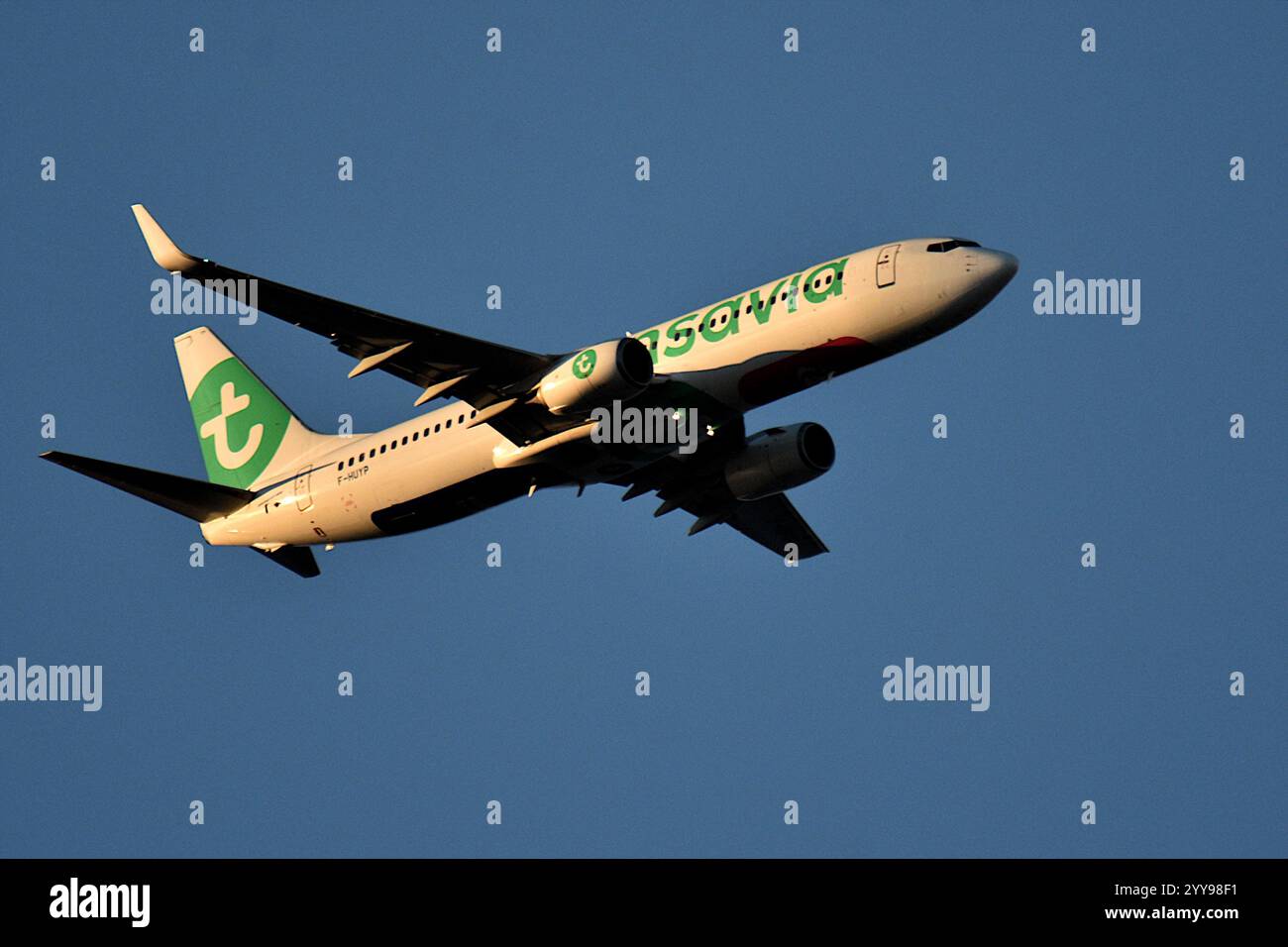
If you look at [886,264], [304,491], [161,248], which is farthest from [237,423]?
[886,264]

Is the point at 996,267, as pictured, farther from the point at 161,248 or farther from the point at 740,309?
the point at 161,248

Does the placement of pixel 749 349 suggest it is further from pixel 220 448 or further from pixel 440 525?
pixel 220 448

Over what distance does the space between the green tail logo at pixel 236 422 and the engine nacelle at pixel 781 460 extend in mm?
15925

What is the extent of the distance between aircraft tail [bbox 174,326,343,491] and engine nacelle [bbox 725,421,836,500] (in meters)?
12.8

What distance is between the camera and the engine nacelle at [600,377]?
44031 mm

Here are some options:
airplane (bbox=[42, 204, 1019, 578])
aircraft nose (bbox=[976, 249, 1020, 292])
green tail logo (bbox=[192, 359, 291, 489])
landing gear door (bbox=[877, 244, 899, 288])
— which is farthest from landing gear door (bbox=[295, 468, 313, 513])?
aircraft nose (bbox=[976, 249, 1020, 292])

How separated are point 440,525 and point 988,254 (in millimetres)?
16751

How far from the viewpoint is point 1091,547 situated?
5703 centimetres

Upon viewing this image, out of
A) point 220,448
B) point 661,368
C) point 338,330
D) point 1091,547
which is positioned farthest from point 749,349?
point 220,448

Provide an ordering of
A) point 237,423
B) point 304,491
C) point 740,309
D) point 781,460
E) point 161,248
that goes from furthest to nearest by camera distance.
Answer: point 237,423 < point 304,491 < point 781,460 < point 740,309 < point 161,248

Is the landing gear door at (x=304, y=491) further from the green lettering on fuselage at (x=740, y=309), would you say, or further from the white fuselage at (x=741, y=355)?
A: the green lettering on fuselage at (x=740, y=309)

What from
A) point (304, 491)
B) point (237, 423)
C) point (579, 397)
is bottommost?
point (304, 491)

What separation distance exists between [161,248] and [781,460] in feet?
59.2

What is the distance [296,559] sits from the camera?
179 feet
